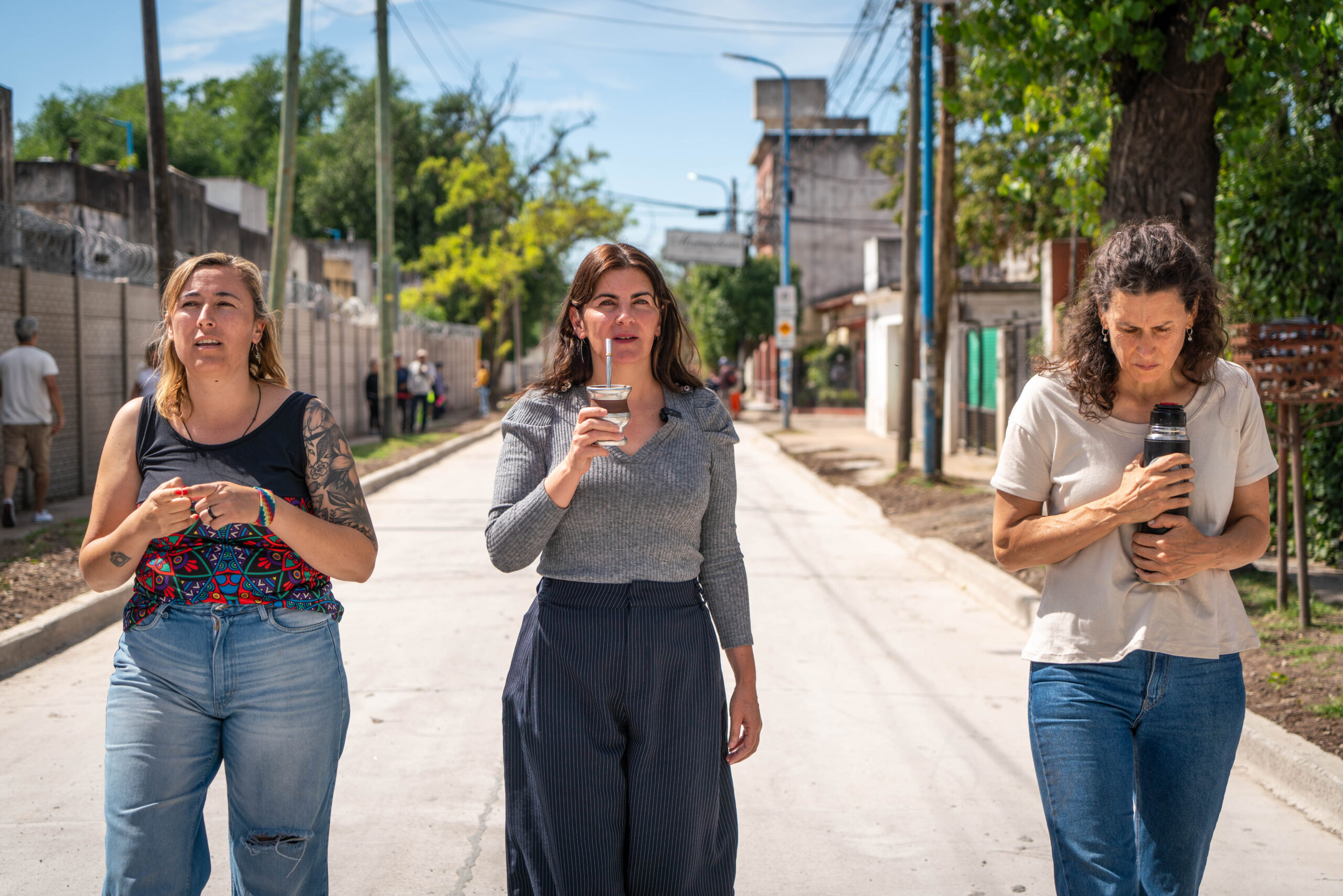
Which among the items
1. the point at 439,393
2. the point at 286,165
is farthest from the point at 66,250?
the point at 439,393

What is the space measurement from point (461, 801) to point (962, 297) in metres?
21.9

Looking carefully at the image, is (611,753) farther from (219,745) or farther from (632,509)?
(219,745)

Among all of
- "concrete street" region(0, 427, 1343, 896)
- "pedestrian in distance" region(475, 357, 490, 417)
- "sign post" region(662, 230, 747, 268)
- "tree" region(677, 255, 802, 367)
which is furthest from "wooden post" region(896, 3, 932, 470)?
"tree" region(677, 255, 802, 367)

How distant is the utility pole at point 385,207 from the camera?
23.0m

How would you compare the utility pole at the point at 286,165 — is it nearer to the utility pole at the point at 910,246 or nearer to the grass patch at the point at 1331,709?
the utility pole at the point at 910,246

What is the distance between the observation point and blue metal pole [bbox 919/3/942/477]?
50.7 ft

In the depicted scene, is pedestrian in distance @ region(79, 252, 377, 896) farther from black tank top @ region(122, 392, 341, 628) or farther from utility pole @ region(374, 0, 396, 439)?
utility pole @ region(374, 0, 396, 439)

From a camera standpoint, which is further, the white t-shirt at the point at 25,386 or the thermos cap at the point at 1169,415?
the white t-shirt at the point at 25,386

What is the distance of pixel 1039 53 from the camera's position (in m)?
8.01

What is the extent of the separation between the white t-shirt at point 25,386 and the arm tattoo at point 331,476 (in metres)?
9.81

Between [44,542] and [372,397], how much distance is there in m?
17.2

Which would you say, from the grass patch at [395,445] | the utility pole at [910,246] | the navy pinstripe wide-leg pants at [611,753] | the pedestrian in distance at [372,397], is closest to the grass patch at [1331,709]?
the navy pinstripe wide-leg pants at [611,753]

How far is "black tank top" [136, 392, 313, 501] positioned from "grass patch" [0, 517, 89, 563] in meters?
7.36

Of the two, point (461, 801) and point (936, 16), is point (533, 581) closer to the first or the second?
point (461, 801)
